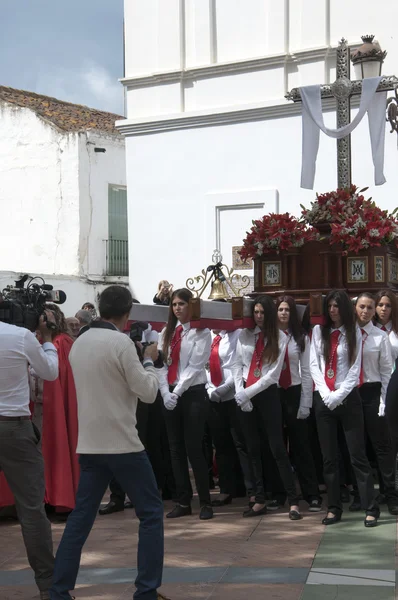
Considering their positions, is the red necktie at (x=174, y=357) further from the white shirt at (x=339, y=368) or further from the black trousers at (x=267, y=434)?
the white shirt at (x=339, y=368)

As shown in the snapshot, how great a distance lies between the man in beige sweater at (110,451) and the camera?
5125mm

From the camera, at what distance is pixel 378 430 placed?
7.78 m

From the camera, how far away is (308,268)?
9.34m

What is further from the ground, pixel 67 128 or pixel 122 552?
pixel 67 128

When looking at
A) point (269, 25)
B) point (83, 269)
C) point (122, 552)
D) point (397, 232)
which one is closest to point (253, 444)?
point (122, 552)

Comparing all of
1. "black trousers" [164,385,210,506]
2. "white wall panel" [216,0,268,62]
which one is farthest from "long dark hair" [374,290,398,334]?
"white wall panel" [216,0,268,62]

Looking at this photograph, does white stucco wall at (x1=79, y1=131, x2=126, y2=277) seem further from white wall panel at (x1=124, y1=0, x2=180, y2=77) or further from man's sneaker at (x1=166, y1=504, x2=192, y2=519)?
man's sneaker at (x1=166, y1=504, x2=192, y2=519)

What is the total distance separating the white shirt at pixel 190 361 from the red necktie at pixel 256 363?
1.26 ft

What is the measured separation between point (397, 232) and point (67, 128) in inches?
556

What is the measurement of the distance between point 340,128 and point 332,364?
139 inches

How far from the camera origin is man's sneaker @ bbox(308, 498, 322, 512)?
788 cm

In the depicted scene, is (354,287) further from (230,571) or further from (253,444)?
(230,571)

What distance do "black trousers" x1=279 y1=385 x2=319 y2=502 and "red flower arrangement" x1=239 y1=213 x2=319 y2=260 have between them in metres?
1.72

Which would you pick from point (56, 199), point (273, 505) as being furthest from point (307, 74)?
point (56, 199)
